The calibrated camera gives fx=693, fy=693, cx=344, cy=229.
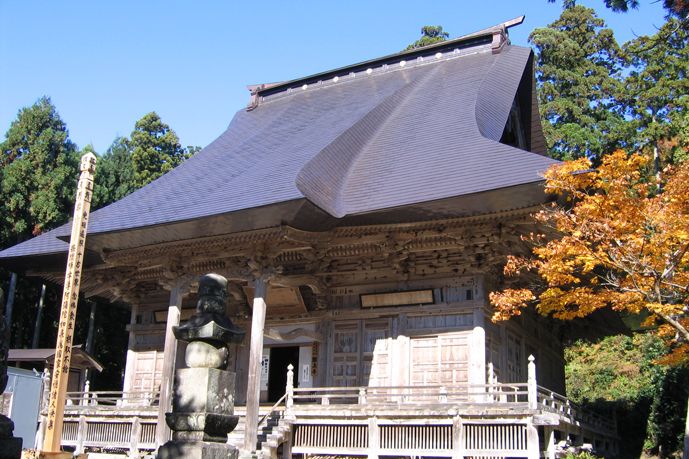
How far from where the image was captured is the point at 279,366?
61.6 feet

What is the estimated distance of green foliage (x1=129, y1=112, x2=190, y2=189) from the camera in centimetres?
3634

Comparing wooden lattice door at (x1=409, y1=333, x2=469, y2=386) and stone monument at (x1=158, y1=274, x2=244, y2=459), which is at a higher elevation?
wooden lattice door at (x1=409, y1=333, x2=469, y2=386)

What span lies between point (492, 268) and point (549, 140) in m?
19.2

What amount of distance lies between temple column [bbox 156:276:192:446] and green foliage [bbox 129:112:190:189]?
19.7 metres

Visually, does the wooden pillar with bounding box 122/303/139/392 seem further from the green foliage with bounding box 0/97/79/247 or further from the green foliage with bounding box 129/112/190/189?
Answer: the green foliage with bounding box 129/112/190/189

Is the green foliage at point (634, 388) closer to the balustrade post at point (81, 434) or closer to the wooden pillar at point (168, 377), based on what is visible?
the wooden pillar at point (168, 377)

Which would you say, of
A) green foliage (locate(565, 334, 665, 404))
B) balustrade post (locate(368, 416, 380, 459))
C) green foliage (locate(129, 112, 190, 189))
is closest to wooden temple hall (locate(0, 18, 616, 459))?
balustrade post (locate(368, 416, 380, 459))

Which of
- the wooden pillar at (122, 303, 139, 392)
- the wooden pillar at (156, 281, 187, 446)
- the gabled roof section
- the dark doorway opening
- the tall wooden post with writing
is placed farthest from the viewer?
the wooden pillar at (122, 303, 139, 392)

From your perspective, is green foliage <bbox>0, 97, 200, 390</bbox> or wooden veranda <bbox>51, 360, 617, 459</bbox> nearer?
wooden veranda <bbox>51, 360, 617, 459</bbox>

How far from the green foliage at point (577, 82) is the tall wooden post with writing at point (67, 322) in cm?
2545

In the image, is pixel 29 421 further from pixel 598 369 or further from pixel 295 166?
pixel 598 369

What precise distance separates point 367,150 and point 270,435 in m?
7.22

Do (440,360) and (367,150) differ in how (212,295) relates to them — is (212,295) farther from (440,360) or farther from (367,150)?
(367,150)

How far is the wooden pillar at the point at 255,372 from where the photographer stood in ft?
45.0
